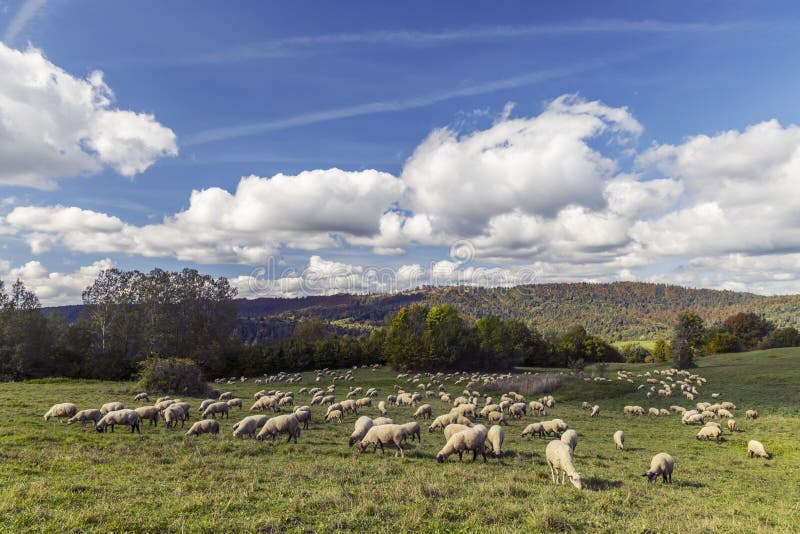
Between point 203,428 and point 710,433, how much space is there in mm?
29862

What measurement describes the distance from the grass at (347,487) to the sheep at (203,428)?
69 centimetres

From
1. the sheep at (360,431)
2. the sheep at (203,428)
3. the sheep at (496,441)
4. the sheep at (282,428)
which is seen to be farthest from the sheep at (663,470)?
the sheep at (203,428)

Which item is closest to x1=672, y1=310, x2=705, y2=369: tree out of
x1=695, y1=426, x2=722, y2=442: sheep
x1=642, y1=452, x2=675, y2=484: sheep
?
x1=695, y1=426, x2=722, y2=442: sheep

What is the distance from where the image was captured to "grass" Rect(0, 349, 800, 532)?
9.44 m

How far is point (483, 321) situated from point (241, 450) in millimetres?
93803

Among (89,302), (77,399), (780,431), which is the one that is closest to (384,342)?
(89,302)

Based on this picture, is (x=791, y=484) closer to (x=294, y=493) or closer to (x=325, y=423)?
(x=294, y=493)

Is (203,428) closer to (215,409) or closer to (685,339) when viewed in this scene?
(215,409)

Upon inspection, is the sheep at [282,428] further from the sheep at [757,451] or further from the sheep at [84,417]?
the sheep at [757,451]

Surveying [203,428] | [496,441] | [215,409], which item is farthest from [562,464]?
[215,409]

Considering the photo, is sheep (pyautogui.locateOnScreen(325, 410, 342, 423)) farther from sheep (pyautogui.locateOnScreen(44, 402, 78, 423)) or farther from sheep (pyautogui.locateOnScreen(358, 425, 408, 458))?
sheep (pyautogui.locateOnScreen(44, 402, 78, 423))

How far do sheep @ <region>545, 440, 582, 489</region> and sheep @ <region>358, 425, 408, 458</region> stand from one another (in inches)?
252

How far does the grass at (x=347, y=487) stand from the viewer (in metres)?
9.44

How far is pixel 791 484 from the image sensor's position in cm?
1680
